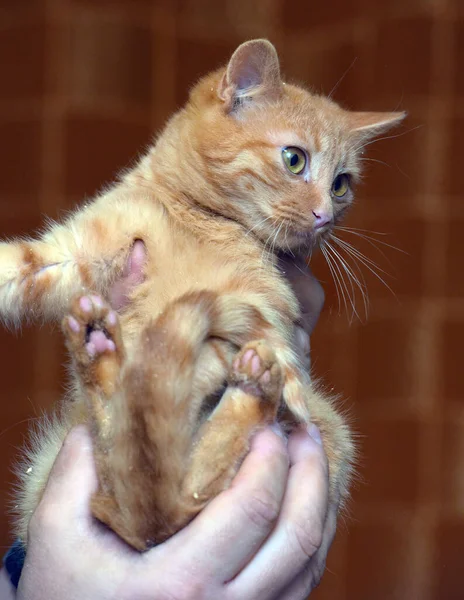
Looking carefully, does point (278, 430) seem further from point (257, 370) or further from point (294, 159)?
point (294, 159)

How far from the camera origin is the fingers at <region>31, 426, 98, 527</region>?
1.00 meters

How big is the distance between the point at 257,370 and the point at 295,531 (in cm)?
22

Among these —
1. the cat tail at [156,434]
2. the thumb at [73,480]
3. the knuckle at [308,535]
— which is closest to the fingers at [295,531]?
the knuckle at [308,535]

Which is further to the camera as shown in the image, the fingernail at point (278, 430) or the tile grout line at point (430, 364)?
the tile grout line at point (430, 364)

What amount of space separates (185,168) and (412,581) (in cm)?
174

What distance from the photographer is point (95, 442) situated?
3.33ft

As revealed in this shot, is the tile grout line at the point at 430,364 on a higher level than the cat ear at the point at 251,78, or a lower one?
lower

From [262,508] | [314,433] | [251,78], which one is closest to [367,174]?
[251,78]

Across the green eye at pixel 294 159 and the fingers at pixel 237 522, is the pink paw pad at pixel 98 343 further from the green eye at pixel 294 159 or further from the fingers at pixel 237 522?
the green eye at pixel 294 159

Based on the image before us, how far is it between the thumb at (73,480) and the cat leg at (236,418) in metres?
0.13

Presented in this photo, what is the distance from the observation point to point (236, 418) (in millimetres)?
1058

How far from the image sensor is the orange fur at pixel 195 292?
97 cm

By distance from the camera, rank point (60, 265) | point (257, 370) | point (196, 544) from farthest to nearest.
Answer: point (60, 265) < point (257, 370) < point (196, 544)

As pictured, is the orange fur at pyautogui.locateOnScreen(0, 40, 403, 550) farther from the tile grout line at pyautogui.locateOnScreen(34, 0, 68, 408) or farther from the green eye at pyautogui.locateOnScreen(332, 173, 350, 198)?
the tile grout line at pyautogui.locateOnScreen(34, 0, 68, 408)
